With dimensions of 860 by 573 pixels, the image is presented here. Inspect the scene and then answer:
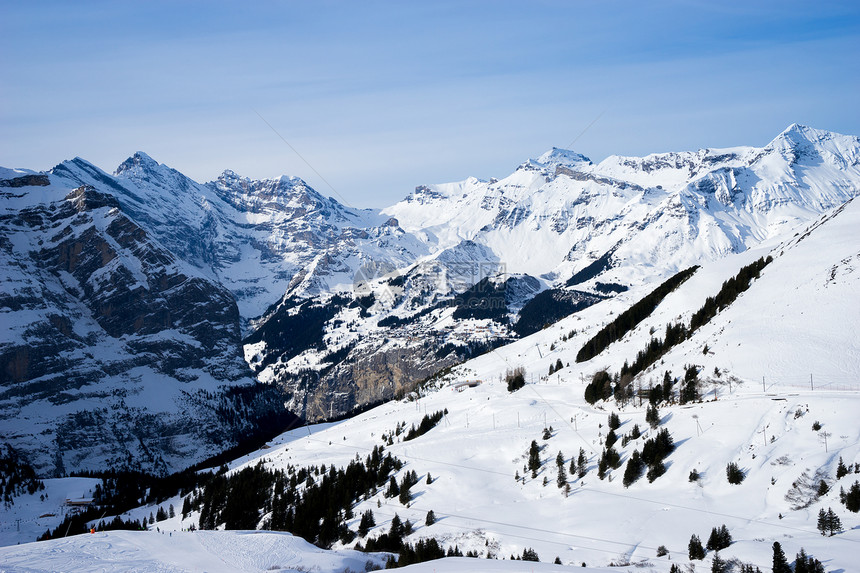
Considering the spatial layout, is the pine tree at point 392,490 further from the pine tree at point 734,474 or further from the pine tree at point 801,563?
the pine tree at point 801,563

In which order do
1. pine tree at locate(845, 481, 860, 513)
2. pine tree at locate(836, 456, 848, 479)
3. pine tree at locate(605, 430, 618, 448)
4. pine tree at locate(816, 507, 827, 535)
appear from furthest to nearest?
pine tree at locate(605, 430, 618, 448) < pine tree at locate(836, 456, 848, 479) < pine tree at locate(845, 481, 860, 513) < pine tree at locate(816, 507, 827, 535)

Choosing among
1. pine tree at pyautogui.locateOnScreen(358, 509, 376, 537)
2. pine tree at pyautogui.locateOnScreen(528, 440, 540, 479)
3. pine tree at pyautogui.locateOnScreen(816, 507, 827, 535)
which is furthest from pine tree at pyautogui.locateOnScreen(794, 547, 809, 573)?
pine tree at pyautogui.locateOnScreen(358, 509, 376, 537)

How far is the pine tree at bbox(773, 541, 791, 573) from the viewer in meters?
47.5

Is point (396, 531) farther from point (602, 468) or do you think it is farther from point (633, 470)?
point (633, 470)

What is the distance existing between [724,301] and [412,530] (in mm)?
60858

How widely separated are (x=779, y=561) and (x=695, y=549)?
7955mm

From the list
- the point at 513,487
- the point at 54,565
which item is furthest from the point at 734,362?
the point at 54,565

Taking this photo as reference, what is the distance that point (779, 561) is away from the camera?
4794 centimetres

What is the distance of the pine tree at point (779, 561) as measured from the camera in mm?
47531

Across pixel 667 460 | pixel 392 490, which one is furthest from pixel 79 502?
pixel 667 460

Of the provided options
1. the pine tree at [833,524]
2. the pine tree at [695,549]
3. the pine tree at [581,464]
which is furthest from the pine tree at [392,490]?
the pine tree at [833,524]

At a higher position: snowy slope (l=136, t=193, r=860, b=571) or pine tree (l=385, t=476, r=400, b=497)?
snowy slope (l=136, t=193, r=860, b=571)

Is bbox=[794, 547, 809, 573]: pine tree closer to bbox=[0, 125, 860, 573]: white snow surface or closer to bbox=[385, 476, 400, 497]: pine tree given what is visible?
bbox=[0, 125, 860, 573]: white snow surface

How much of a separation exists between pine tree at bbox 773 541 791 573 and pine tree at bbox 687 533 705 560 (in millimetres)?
6851
